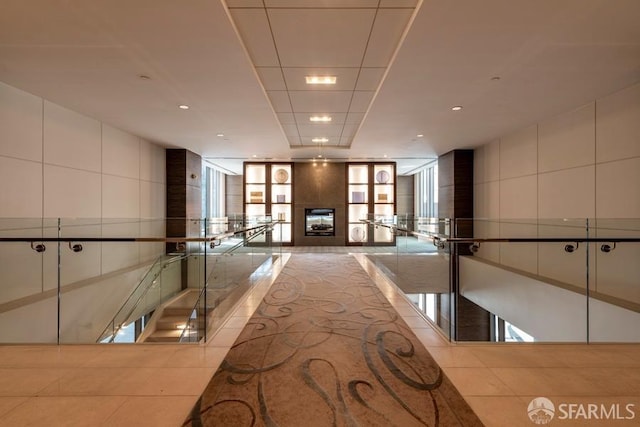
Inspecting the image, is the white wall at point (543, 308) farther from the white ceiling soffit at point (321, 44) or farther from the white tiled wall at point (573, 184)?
the white ceiling soffit at point (321, 44)

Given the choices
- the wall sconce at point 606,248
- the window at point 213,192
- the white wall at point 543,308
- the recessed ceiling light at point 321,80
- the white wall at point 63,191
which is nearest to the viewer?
the white wall at point 543,308

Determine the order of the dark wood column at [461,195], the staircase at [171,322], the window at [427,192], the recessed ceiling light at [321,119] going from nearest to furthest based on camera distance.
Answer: the recessed ceiling light at [321,119] → the staircase at [171,322] → the dark wood column at [461,195] → the window at [427,192]

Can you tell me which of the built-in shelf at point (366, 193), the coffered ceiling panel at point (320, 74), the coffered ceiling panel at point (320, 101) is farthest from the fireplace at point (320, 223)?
the coffered ceiling panel at point (320, 74)

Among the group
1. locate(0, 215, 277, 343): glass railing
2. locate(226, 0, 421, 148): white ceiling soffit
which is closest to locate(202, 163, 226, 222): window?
locate(0, 215, 277, 343): glass railing

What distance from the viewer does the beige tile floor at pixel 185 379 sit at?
1811mm

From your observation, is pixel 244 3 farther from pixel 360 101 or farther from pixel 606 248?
pixel 606 248

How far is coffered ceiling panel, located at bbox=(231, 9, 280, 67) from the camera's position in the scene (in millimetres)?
2875

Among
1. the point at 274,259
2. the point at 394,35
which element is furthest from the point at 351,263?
the point at 394,35

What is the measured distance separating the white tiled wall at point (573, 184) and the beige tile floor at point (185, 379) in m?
1.83

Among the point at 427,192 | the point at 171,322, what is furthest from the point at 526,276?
the point at 427,192

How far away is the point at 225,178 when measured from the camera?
1535cm

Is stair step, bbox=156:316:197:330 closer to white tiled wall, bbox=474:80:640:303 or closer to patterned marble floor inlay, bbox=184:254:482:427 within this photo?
patterned marble floor inlay, bbox=184:254:482:427

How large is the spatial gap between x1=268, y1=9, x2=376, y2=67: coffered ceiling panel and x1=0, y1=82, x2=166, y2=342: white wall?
3.60 metres

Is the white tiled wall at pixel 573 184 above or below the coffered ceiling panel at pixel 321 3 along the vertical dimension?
below
